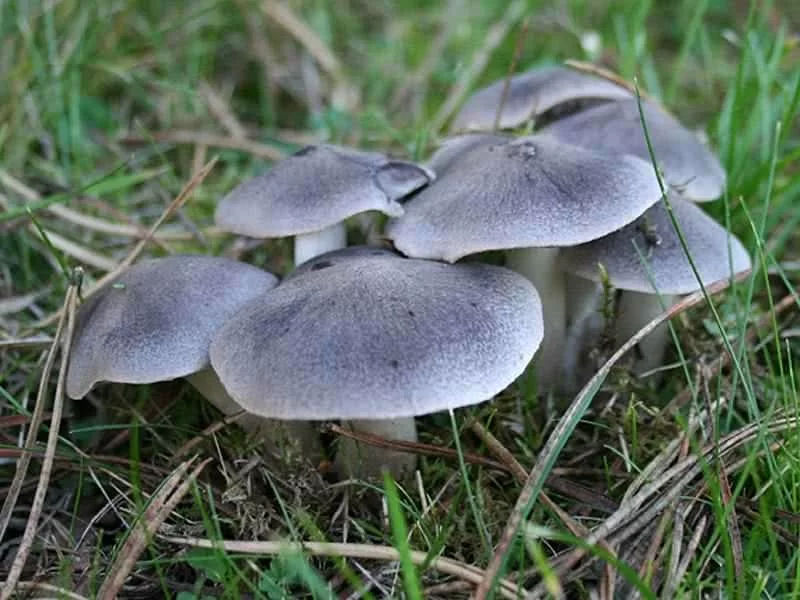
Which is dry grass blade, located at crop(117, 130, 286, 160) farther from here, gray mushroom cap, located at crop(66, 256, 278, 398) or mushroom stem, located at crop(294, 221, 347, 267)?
gray mushroom cap, located at crop(66, 256, 278, 398)

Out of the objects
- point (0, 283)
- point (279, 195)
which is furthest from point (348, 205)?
point (0, 283)

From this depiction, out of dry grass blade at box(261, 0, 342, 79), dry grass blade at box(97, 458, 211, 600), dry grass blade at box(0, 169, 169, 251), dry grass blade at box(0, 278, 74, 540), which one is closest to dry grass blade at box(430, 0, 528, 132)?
dry grass blade at box(261, 0, 342, 79)

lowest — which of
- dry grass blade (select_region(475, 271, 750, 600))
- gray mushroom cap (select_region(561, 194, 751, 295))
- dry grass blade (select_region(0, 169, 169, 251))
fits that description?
dry grass blade (select_region(0, 169, 169, 251))

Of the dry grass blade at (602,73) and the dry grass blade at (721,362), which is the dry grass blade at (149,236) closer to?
the dry grass blade at (602,73)

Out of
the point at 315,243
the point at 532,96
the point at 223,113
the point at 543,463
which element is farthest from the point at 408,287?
the point at 223,113

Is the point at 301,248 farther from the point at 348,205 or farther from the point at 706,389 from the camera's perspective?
the point at 706,389

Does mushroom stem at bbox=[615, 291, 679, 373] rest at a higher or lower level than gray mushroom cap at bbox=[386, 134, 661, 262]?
lower

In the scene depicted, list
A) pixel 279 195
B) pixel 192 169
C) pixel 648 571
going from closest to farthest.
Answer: pixel 648 571 → pixel 279 195 → pixel 192 169
